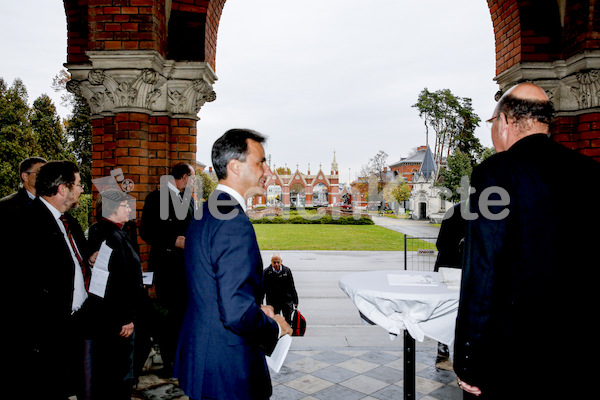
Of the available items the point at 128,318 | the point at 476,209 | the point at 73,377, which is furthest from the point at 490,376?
the point at 73,377

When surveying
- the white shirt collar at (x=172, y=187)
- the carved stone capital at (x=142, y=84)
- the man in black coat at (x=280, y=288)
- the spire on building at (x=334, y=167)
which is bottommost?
the man in black coat at (x=280, y=288)

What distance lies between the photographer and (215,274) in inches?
71.2

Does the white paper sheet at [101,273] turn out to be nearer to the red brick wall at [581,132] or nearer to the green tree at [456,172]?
the red brick wall at [581,132]

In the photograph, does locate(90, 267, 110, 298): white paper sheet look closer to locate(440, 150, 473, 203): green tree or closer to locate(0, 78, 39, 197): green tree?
locate(0, 78, 39, 197): green tree

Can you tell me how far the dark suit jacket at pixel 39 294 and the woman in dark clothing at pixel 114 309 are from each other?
242mm

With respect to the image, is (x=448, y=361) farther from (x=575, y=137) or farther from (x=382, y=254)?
(x=382, y=254)

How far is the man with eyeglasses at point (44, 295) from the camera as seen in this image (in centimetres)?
256

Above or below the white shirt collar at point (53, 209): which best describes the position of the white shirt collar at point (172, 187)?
above

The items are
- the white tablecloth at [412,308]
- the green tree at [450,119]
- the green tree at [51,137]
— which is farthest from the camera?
the green tree at [450,119]

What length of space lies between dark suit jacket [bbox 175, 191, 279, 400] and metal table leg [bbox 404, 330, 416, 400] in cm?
156

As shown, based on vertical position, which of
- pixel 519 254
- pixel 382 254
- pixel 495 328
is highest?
pixel 519 254

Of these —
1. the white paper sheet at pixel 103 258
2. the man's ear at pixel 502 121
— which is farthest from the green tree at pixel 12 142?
the man's ear at pixel 502 121

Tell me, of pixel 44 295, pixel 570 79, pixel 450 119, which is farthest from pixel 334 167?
pixel 44 295

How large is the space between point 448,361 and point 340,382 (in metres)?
1.40
